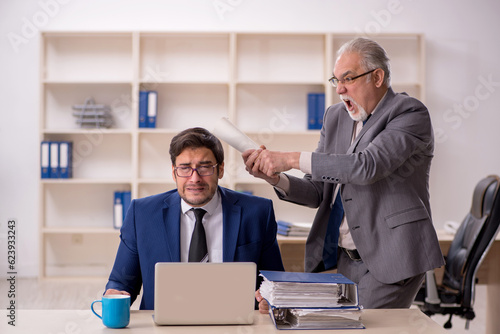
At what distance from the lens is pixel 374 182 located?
193 centimetres

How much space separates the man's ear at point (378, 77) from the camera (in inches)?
77.5

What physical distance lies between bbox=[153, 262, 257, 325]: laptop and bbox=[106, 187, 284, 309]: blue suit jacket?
0.38 metres

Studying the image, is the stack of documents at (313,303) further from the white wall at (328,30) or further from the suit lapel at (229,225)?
the white wall at (328,30)

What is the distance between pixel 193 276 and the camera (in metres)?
1.44

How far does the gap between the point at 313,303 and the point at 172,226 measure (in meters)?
0.61

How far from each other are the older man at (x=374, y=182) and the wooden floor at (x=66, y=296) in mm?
2081

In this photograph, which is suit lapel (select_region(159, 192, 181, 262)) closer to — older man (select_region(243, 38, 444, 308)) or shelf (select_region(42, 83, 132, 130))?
older man (select_region(243, 38, 444, 308))

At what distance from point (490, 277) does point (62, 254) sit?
376cm

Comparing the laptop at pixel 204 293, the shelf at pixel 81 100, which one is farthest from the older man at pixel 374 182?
the shelf at pixel 81 100

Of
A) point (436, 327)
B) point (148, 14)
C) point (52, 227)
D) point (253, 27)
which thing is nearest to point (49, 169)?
point (52, 227)

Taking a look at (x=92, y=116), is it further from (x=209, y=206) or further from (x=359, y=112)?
(x=359, y=112)

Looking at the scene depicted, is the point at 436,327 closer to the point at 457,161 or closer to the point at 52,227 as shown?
the point at 457,161

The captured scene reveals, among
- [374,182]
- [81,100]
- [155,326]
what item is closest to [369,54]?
[374,182]

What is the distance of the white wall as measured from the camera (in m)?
5.25
